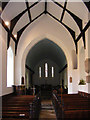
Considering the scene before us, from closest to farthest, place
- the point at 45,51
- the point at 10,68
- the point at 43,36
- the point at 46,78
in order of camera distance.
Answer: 1. the point at 10,68
2. the point at 43,36
3. the point at 45,51
4. the point at 46,78

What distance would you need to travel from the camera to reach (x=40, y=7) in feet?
40.6

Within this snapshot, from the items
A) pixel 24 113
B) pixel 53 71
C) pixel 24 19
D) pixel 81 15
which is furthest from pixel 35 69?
pixel 24 113

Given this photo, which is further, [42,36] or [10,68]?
[42,36]

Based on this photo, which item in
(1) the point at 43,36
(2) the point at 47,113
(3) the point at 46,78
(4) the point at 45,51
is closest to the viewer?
(2) the point at 47,113

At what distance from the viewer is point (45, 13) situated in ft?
43.8

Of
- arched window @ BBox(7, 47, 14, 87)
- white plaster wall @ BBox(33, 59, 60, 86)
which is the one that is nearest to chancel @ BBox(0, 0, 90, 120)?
arched window @ BBox(7, 47, 14, 87)

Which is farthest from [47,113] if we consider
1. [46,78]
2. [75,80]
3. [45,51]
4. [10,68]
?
[46,78]

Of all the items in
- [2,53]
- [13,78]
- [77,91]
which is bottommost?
[77,91]

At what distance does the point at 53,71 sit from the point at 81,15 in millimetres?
19791

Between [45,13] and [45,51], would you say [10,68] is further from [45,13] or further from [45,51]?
[45,51]

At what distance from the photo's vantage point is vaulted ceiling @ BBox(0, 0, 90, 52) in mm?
9914

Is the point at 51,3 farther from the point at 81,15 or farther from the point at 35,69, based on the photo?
the point at 35,69

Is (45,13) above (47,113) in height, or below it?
above

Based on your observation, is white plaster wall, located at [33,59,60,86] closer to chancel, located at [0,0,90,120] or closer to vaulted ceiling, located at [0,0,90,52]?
chancel, located at [0,0,90,120]
